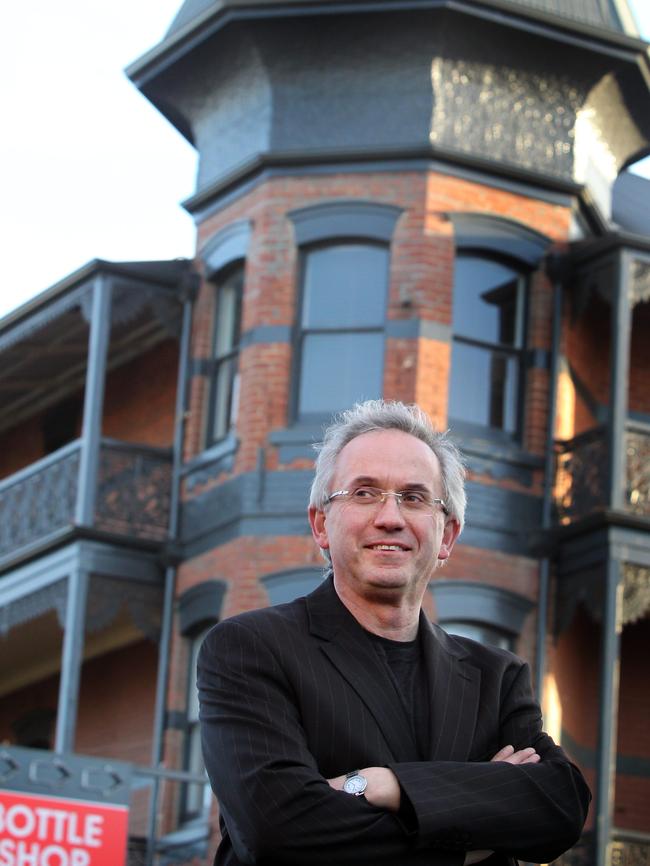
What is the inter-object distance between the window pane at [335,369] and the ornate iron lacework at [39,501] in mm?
2392

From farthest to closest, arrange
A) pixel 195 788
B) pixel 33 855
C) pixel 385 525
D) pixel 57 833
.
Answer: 1. pixel 195 788
2. pixel 57 833
3. pixel 33 855
4. pixel 385 525

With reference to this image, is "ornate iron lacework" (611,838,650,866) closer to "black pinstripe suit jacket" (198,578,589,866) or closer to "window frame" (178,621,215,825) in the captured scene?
"window frame" (178,621,215,825)

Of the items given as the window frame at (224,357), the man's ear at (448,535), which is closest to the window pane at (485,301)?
the window frame at (224,357)

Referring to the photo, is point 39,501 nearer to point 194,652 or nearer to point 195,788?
point 194,652

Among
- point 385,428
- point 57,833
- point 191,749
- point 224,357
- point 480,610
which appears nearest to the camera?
point 385,428

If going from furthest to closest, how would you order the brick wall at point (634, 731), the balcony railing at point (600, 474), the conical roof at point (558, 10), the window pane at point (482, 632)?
the brick wall at point (634, 731)
the conical roof at point (558, 10)
the balcony railing at point (600, 474)
the window pane at point (482, 632)

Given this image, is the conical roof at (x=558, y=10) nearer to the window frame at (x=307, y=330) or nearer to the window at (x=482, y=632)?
the window frame at (x=307, y=330)

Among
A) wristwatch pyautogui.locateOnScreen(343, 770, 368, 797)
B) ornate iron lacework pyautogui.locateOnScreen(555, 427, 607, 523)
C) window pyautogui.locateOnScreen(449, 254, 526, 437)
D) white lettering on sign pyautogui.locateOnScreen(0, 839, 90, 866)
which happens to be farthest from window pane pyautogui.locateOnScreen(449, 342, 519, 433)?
wristwatch pyautogui.locateOnScreen(343, 770, 368, 797)

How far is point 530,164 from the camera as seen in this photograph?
18672 millimetres

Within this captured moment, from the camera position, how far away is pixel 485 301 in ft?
60.2

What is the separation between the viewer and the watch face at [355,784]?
4.26 meters

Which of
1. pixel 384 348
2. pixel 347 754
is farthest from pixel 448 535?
pixel 384 348

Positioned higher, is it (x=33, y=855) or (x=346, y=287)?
(x=346, y=287)

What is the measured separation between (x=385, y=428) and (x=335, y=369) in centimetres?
1339
